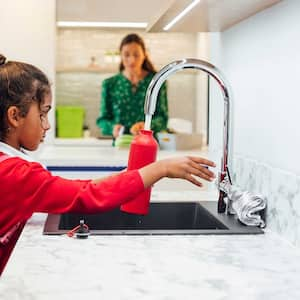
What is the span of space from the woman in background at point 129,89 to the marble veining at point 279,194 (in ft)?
7.58

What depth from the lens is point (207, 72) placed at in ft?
4.88

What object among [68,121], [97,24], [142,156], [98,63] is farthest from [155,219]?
[98,63]

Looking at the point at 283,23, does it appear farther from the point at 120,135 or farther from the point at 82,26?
the point at 82,26

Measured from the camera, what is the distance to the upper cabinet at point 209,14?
59.2 inches

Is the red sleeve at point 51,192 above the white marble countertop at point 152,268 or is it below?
above

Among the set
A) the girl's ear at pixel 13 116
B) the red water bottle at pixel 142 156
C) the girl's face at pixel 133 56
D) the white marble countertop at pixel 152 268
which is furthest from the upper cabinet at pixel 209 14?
the girl's face at pixel 133 56

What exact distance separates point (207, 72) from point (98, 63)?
412 cm

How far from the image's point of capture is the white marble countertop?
2.88 feet

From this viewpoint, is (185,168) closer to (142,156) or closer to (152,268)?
(142,156)

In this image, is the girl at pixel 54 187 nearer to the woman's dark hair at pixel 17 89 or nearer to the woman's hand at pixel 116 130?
the woman's dark hair at pixel 17 89

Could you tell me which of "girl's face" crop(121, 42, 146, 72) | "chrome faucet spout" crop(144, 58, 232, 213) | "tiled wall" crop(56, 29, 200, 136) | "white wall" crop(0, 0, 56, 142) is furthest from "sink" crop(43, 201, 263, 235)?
"tiled wall" crop(56, 29, 200, 136)

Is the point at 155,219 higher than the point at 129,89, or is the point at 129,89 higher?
the point at 129,89

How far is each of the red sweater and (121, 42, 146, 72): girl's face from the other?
253 centimetres

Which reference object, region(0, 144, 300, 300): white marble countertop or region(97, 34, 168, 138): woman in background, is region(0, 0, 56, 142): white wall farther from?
region(0, 144, 300, 300): white marble countertop
